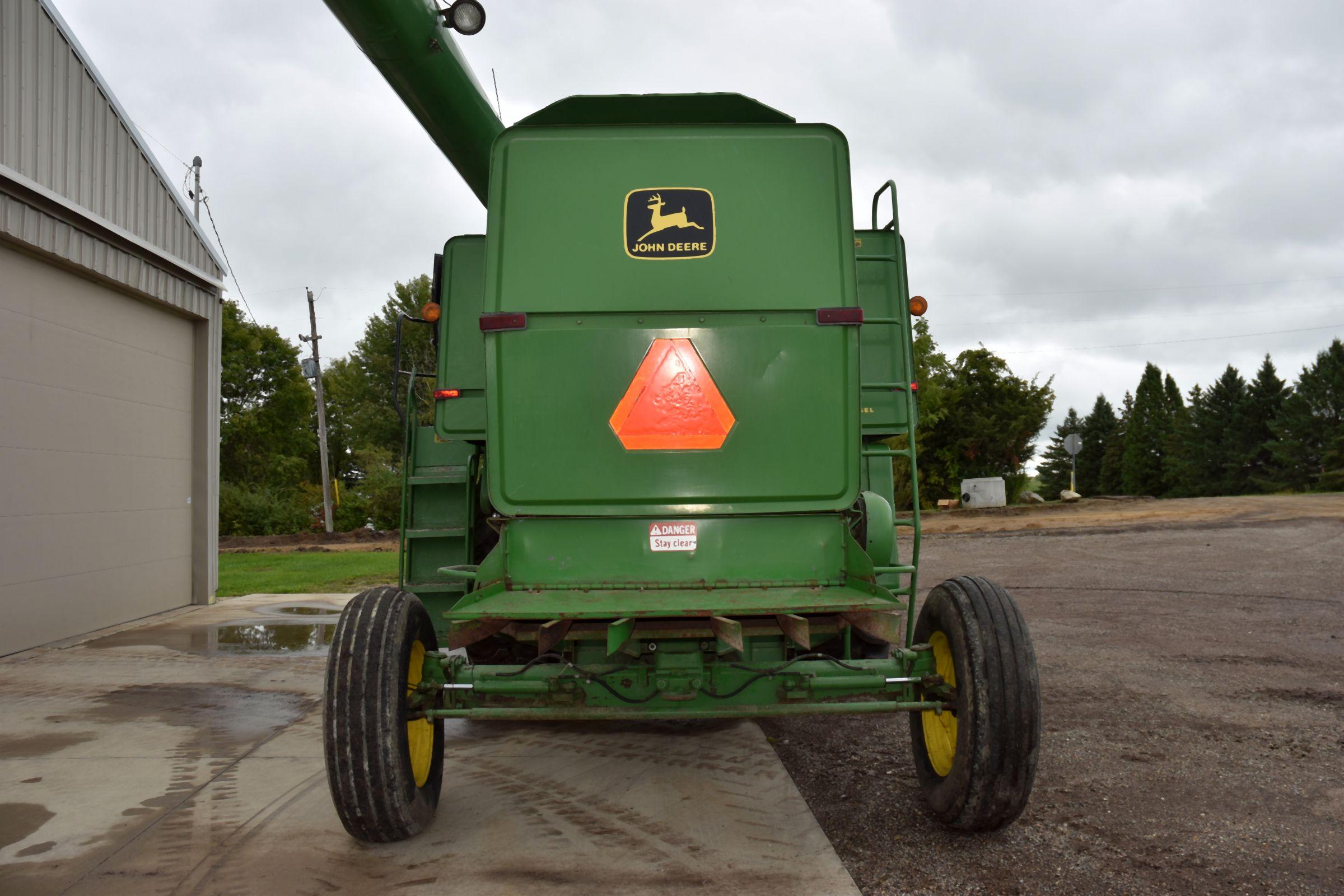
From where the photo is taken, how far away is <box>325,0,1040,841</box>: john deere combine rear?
3.20 meters

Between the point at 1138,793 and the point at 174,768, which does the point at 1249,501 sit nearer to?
the point at 1138,793

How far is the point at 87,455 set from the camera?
8.51 m

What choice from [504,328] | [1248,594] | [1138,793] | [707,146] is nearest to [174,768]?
[504,328]

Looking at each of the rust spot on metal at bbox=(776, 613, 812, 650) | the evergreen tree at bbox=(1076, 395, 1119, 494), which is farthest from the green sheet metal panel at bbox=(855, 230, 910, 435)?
the evergreen tree at bbox=(1076, 395, 1119, 494)

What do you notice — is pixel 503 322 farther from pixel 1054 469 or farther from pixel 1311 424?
pixel 1054 469

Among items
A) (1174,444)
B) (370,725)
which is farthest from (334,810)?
(1174,444)

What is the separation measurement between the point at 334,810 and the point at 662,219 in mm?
2957

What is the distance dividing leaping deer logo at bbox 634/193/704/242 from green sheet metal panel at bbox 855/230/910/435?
65.4 inches

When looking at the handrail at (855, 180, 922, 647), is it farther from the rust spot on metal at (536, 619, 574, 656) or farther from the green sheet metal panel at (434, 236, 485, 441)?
the green sheet metal panel at (434, 236, 485, 441)

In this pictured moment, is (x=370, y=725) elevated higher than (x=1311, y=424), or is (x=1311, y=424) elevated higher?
(x=1311, y=424)

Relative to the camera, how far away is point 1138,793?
149 inches

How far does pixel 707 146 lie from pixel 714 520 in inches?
63.3

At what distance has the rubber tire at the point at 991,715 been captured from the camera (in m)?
3.04

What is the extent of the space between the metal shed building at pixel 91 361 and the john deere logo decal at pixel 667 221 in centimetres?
638
